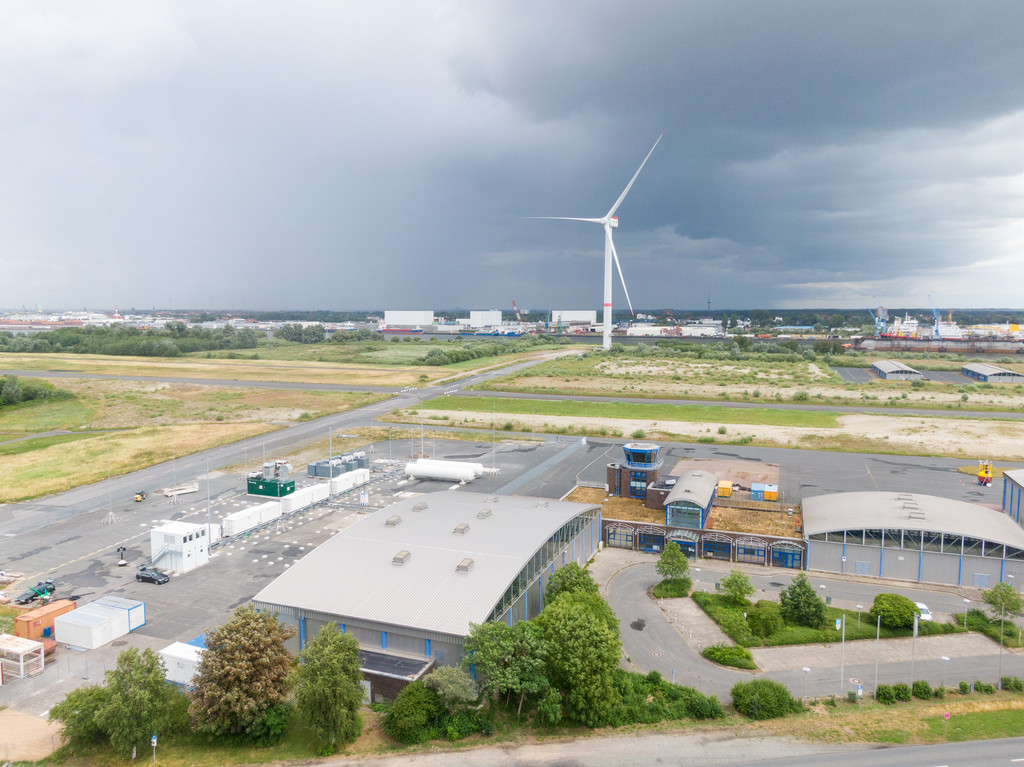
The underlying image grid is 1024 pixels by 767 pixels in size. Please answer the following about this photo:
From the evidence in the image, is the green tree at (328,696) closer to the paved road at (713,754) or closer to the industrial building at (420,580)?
the paved road at (713,754)

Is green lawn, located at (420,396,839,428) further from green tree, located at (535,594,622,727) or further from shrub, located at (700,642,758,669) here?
green tree, located at (535,594,622,727)

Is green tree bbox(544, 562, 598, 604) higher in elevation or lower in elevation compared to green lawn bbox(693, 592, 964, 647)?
higher

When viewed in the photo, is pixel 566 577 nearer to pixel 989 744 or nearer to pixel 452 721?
pixel 452 721

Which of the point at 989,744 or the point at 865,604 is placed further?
the point at 865,604

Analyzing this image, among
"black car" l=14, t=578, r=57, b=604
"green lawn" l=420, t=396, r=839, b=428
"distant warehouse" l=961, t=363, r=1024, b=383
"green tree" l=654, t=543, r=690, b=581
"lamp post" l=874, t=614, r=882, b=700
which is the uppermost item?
"distant warehouse" l=961, t=363, r=1024, b=383

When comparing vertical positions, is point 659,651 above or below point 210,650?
below

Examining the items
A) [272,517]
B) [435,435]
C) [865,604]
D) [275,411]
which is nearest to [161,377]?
[275,411]

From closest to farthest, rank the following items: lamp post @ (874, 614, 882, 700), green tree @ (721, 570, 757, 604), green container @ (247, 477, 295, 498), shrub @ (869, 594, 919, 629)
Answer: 1. lamp post @ (874, 614, 882, 700)
2. shrub @ (869, 594, 919, 629)
3. green tree @ (721, 570, 757, 604)
4. green container @ (247, 477, 295, 498)

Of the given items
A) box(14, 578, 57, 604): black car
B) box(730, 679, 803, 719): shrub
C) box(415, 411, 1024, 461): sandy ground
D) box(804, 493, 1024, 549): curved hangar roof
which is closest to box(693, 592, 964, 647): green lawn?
box(730, 679, 803, 719): shrub
